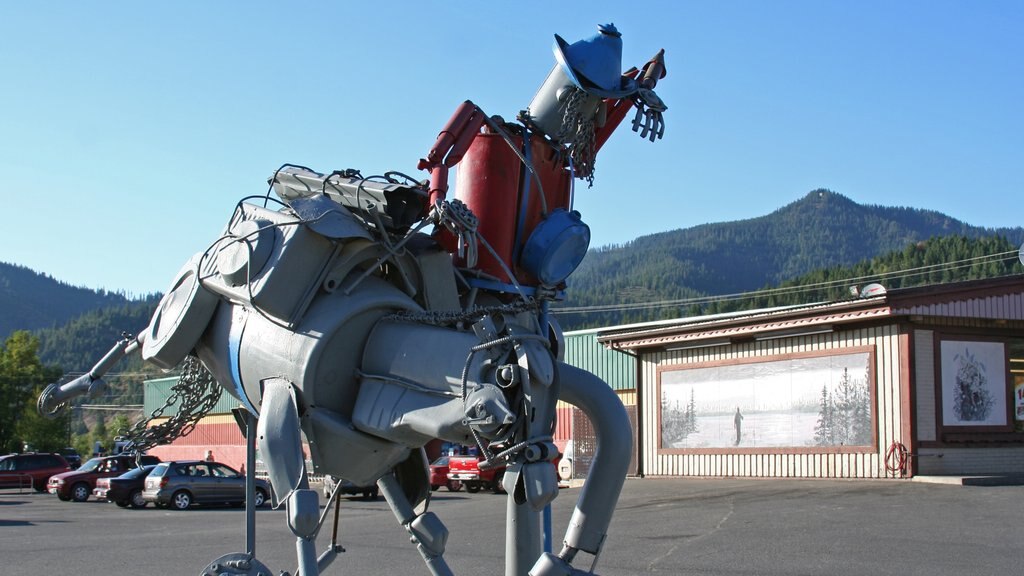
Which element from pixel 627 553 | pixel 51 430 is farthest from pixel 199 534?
pixel 51 430

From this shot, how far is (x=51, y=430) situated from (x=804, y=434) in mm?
42044

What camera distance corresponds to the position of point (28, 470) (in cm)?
3856

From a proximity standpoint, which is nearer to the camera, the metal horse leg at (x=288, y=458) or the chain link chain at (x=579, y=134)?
the metal horse leg at (x=288, y=458)

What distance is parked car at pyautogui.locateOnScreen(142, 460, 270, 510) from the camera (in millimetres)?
28094

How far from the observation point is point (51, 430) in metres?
54.4

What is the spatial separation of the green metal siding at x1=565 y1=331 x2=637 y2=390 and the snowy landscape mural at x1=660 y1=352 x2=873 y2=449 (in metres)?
2.84

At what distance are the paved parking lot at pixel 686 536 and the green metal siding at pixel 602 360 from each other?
8924 mm

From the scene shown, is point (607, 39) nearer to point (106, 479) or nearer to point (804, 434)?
point (804, 434)

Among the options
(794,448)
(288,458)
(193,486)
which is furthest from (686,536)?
(193,486)

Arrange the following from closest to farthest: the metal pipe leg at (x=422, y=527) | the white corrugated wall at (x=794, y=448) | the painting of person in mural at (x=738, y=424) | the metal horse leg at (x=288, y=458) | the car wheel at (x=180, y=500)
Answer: the metal horse leg at (x=288, y=458), the metal pipe leg at (x=422, y=527), the white corrugated wall at (x=794, y=448), the painting of person in mural at (x=738, y=424), the car wheel at (x=180, y=500)

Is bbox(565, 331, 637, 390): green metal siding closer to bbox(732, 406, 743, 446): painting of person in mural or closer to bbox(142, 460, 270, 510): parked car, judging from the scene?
bbox(732, 406, 743, 446): painting of person in mural

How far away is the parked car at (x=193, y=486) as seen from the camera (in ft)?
92.2

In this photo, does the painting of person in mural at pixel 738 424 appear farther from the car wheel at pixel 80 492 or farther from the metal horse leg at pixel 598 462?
the metal horse leg at pixel 598 462

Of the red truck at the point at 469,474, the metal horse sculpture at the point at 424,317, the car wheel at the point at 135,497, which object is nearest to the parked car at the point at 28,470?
the car wheel at the point at 135,497
